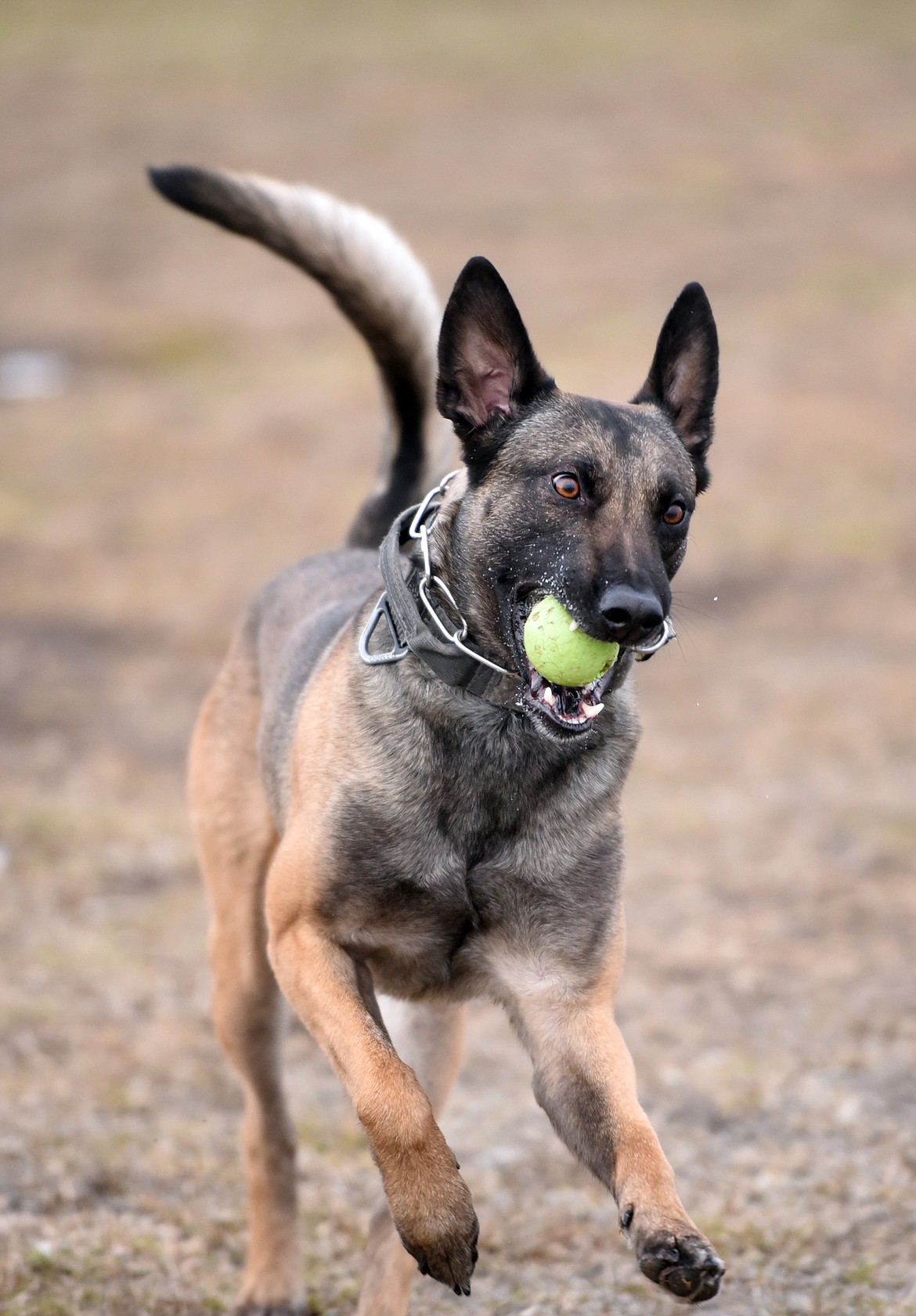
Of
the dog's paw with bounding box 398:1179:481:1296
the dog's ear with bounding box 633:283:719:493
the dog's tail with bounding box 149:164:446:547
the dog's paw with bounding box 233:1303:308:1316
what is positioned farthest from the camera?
the dog's tail with bounding box 149:164:446:547

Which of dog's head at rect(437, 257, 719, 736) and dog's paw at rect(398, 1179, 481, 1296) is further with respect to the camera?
dog's head at rect(437, 257, 719, 736)

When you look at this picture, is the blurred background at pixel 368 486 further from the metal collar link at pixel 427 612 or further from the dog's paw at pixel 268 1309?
the metal collar link at pixel 427 612

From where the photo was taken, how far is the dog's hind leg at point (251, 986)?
4.75 meters

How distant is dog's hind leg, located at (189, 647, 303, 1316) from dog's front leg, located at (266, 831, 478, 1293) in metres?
1.01

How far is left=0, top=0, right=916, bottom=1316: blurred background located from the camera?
5309 millimetres

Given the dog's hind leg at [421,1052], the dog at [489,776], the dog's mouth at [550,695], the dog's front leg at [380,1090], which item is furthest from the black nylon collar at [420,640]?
the dog's hind leg at [421,1052]

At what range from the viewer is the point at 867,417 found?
62.0 feet

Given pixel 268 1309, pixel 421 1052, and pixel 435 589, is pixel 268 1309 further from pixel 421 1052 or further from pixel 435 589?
pixel 435 589

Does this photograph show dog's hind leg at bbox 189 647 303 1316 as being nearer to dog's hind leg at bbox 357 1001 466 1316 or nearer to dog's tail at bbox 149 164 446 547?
dog's hind leg at bbox 357 1001 466 1316

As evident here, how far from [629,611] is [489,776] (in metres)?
0.73

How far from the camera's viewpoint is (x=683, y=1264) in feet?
10.5

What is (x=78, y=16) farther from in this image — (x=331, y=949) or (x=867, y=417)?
(x=331, y=949)

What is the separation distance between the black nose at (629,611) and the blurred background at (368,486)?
216cm

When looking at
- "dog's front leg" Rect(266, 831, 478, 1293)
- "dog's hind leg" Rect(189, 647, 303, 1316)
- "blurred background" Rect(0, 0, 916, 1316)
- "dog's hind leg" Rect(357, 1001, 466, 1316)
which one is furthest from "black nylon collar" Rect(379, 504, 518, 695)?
"blurred background" Rect(0, 0, 916, 1316)
